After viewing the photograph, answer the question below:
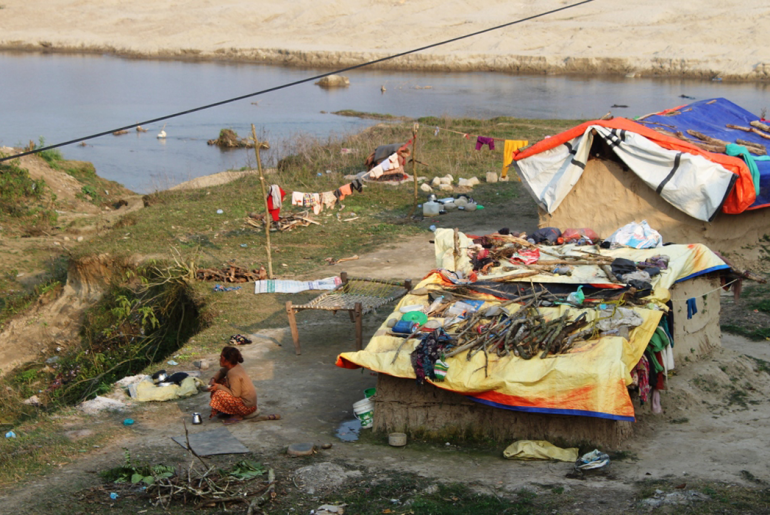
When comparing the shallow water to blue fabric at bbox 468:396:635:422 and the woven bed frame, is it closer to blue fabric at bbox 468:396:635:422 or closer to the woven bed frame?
blue fabric at bbox 468:396:635:422

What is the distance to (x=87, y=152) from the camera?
2880 cm

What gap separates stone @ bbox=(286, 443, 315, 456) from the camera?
231 inches

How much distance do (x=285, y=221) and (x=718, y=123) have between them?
7769 millimetres

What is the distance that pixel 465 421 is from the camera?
6.27m

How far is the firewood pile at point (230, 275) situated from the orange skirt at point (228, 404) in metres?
4.16

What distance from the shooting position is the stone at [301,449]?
5.86 metres

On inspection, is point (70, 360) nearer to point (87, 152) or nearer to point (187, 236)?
point (187, 236)

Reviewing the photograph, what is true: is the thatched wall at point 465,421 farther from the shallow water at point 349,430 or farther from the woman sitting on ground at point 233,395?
the woman sitting on ground at point 233,395

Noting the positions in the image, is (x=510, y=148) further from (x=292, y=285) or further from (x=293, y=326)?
(x=293, y=326)

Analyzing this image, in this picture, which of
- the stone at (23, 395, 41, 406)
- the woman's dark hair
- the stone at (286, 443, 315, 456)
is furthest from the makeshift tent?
the stone at (23, 395, 41, 406)

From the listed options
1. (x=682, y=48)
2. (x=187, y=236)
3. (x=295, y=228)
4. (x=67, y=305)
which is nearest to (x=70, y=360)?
(x=67, y=305)

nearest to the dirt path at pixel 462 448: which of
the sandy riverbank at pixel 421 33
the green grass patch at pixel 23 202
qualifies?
the green grass patch at pixel 23 202

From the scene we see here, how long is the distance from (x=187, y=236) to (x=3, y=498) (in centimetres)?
829

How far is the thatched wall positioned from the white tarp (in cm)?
520
